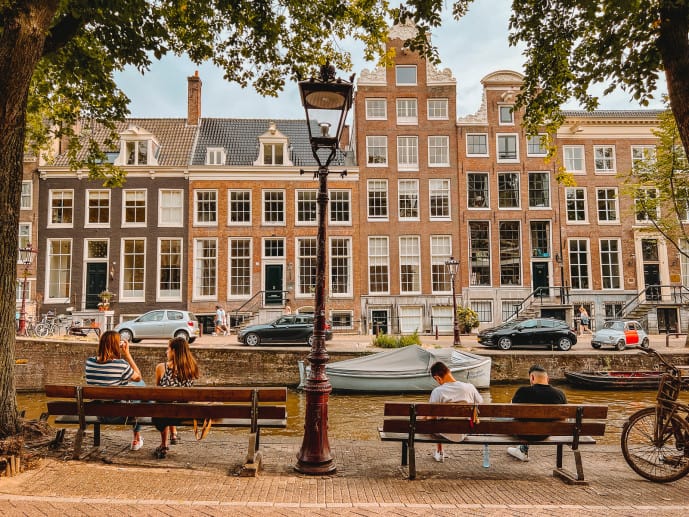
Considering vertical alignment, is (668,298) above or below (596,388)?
above

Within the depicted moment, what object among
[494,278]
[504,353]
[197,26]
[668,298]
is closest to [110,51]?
[197,26]

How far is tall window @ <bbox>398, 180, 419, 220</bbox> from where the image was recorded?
29.0 meters

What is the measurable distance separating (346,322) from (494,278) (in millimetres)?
9050

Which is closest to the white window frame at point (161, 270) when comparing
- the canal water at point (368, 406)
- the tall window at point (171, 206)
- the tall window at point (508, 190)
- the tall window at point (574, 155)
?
the tall window at point (171, 206)

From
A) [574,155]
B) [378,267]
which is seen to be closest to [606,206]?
[574,155]

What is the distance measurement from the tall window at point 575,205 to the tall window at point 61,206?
29247mm

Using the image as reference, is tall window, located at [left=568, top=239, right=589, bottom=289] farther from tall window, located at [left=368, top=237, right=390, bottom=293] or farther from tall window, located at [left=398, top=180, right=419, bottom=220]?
tall window, located at [left=368, top=237, right=390, bottom=293]

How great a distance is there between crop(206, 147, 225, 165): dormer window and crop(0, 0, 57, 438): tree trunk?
23.1 m

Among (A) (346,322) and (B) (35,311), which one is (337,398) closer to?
(A) (346,322)

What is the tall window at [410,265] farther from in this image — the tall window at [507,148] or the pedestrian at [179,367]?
the pedestrian at [179,367]

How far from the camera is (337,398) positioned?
49.3ft

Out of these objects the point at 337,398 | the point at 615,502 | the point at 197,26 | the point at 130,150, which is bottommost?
the point at 337,398

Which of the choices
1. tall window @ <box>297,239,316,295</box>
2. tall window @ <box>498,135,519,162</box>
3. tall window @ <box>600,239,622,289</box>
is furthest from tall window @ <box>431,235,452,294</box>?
tall window @ <box>600,239,622,289</box>

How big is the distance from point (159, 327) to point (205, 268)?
7.63 meters
